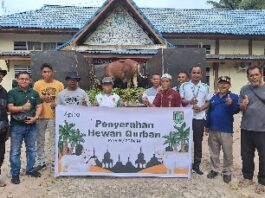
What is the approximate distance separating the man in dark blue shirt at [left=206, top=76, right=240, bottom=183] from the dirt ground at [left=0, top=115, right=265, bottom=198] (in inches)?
14.4

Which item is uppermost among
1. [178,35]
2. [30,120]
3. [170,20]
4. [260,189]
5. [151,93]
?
[170,20]

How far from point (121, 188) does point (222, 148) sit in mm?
Result: 1709

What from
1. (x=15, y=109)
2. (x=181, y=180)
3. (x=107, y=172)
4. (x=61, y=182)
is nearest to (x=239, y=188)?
(x=181, y=180)

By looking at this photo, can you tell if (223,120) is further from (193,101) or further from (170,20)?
(170,20)

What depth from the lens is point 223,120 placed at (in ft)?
20.5

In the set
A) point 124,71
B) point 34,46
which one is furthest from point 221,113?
point 34,46

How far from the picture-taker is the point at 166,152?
623 centimetres

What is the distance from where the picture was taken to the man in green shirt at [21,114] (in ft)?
19.5

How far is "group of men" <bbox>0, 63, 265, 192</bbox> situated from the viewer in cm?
592

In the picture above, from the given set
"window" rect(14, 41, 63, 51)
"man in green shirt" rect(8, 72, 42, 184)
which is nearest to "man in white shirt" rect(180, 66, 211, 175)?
"man in green shirt" rect(8, 72, 42, 184)

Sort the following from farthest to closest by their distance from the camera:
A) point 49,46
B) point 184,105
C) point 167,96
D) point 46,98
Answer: point 49,46, point 184,105, point 46,98, point 167,96

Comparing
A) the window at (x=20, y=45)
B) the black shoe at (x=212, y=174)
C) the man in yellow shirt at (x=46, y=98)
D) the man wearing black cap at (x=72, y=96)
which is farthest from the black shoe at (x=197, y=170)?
the window at (x=20, y=45)

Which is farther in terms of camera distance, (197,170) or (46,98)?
(197,170)

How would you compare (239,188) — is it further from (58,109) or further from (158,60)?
(158,60)
